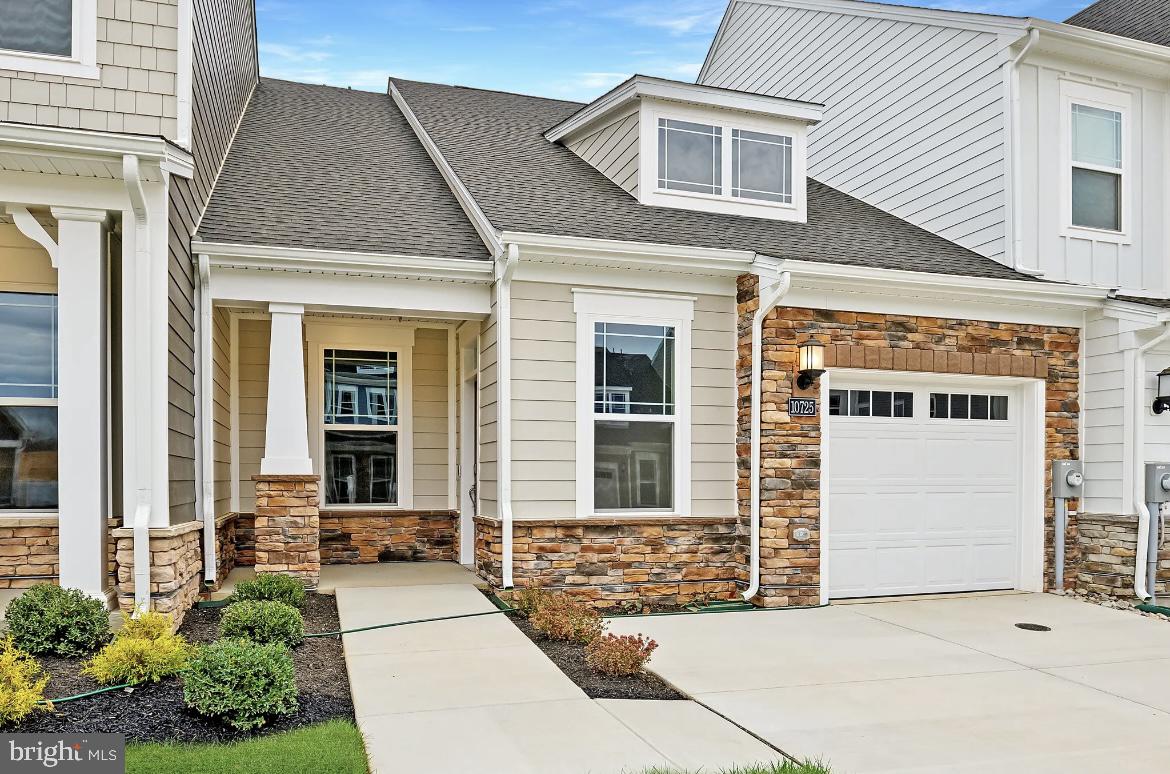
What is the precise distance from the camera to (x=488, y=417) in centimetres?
838

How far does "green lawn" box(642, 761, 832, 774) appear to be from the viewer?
13.2 ft

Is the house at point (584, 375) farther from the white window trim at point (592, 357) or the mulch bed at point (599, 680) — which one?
the mulch bed at point (599, 680)

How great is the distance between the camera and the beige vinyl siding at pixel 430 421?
1013 cm

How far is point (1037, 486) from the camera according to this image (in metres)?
9.11

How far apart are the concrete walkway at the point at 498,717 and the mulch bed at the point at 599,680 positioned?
0.11 metres

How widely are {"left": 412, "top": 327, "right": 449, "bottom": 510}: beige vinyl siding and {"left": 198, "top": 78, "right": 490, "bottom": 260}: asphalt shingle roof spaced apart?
1.68 meters

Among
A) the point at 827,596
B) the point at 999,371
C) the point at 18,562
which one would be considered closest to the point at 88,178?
the point at 18,562

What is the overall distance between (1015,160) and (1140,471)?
3.29m

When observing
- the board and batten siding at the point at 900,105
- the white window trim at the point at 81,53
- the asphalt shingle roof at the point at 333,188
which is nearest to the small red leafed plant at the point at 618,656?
the asphalt shingle roof at the point at 333,188

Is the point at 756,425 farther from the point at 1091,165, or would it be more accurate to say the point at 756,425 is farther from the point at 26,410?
the point at 26,410

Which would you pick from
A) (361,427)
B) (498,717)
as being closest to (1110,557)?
(498,717)

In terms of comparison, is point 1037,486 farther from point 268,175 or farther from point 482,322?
point 268,175

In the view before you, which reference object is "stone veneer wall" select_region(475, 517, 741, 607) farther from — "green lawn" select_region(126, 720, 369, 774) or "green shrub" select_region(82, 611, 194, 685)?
"green lawn" select_region(126, 720, 369, 774)

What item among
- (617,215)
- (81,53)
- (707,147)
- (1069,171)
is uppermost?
(707,147)
